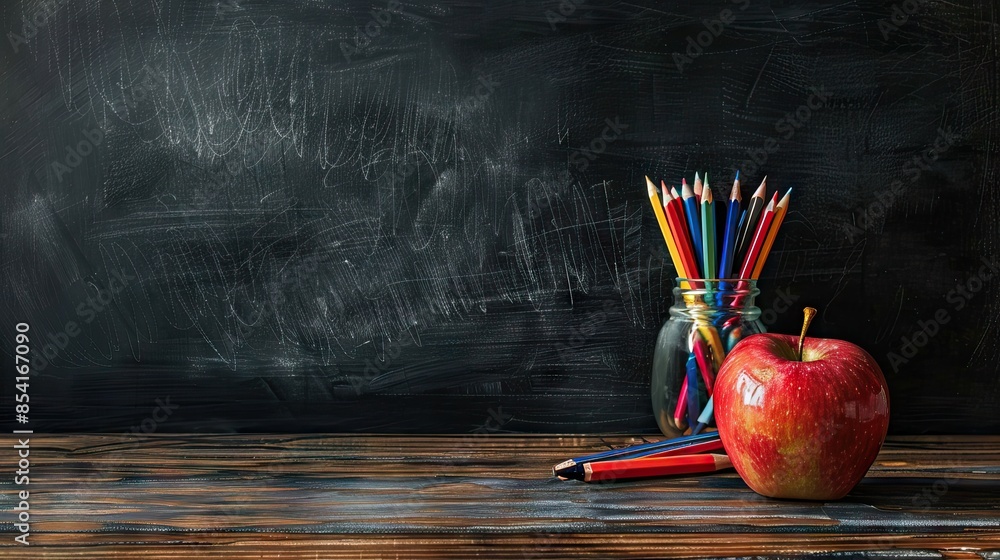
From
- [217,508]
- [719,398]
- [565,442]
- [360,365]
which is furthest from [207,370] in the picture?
[719,398]

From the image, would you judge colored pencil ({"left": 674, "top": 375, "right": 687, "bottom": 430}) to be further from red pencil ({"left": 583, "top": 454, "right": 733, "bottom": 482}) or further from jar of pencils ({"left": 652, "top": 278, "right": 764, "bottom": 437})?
red pencil ({"left": 583, "top": 454, "right": 733, "bottom": 482})

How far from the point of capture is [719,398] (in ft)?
2.43

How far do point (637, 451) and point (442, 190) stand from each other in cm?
41

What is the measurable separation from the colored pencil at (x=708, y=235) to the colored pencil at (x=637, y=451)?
0.62ft

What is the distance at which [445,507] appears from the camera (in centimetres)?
69

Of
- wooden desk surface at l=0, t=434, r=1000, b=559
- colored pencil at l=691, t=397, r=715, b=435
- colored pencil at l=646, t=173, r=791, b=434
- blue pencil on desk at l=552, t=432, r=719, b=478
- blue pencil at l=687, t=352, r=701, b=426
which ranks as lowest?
wooden desk surface at l=0, t=434, r=1000, b=559

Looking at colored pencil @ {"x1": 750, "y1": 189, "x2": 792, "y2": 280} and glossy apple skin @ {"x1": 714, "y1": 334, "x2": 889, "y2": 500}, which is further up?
colored pencil @ {"x1": 750, "y1": 189, "x2": 792, "y2": 280}

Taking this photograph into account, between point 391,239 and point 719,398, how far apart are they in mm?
465

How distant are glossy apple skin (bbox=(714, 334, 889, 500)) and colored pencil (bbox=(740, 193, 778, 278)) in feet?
0.63

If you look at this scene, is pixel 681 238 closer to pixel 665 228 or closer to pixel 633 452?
pixel 665 228

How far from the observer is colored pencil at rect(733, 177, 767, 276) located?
91cm

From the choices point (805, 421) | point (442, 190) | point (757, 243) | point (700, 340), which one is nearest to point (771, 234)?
point (757, 243)

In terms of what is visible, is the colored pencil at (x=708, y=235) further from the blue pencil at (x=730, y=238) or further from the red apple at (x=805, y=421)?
the red apple at (x=805, y=421)

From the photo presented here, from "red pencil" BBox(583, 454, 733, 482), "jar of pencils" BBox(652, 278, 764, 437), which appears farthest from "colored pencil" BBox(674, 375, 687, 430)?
"red pencil" BBox(583, 454, 733, 482)
